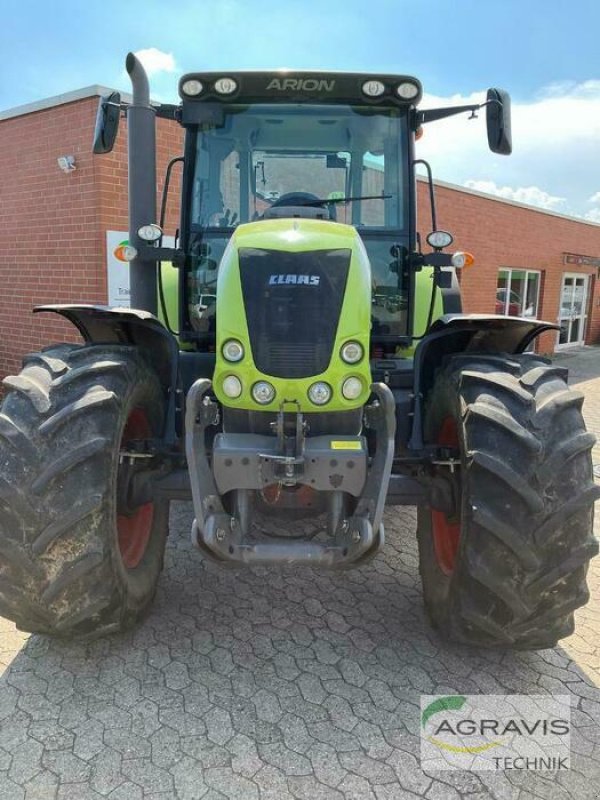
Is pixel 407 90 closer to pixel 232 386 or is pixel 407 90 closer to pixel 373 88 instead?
pixel 373 88

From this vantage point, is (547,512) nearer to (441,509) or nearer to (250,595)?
(441,509)

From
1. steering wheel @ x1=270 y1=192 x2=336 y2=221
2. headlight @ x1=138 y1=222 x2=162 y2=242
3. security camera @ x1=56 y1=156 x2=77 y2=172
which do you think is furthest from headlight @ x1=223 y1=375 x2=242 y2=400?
security camera @ x1=56 y1=156 x2=77 y2=172

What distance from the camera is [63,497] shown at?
8.06 ft

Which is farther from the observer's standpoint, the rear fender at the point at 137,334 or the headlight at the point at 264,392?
the rear fender at the point at 137,334

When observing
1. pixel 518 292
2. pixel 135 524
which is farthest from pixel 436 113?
pixel 518 292

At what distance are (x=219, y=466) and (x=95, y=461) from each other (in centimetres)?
49

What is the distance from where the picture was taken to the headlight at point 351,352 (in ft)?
8.49

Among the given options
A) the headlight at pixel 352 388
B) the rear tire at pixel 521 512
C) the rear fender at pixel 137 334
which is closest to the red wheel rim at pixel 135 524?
the rear fender at pixel 137 334

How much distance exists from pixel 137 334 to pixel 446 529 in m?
1.84

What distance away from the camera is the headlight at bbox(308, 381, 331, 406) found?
2547mm

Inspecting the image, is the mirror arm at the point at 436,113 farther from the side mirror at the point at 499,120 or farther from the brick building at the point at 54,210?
the brick building at the point at 54,210

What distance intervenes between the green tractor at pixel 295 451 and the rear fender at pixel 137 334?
0.04 ft

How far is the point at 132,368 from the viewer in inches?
113

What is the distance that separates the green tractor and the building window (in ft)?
41.6
